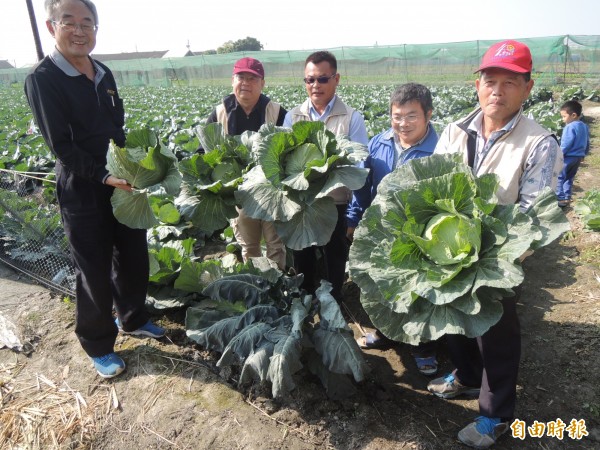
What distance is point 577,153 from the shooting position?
684 cm

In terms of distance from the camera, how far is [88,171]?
2.61m

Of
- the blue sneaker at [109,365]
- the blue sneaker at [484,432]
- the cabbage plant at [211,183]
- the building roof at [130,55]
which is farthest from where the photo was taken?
the building roof at [130,55]

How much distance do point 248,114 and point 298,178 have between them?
1253 mm

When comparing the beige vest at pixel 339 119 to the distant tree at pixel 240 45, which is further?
the distant tree at pixel 240 45

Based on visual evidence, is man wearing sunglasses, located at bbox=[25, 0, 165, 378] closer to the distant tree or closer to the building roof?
the distant tree

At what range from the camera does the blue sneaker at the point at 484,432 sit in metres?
2.33

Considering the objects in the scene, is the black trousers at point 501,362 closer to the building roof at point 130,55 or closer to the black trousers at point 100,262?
the black trousers at point 100,262

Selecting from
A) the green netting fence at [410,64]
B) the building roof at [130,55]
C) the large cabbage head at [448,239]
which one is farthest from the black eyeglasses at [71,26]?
the building roof at [130,55]

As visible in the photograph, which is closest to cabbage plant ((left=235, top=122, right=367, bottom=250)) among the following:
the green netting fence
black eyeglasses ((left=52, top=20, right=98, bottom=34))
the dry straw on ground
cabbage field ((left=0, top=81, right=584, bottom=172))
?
black eyeglasses ((left=52, top=20, right=98, bottom=34))

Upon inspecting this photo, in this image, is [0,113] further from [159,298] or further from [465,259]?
[465,259]

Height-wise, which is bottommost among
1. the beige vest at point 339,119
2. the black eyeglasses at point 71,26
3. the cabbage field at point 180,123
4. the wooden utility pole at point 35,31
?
the cabbage field at point 180,123

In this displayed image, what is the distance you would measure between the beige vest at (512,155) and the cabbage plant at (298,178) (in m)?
0.74

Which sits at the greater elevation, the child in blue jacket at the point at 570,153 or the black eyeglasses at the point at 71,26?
the black eyeglasses at the point at 71,26

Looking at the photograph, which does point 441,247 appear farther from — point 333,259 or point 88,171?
point 88,171
